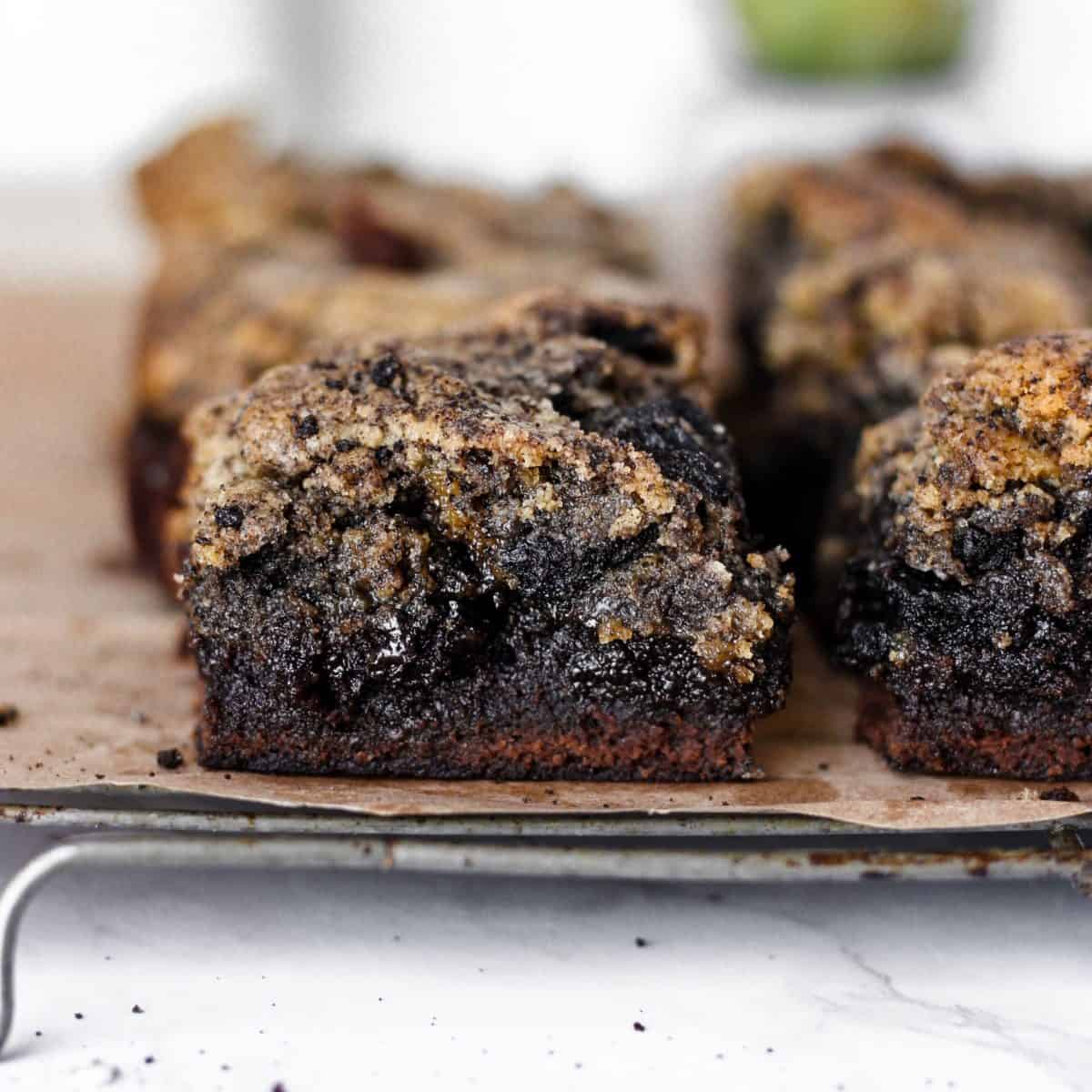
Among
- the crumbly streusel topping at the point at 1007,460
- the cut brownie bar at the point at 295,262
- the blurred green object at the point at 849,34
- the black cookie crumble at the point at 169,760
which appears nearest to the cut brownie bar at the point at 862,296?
the cut brownie bar at the point at 295,262

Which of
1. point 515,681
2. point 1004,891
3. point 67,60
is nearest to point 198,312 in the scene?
point 515,681

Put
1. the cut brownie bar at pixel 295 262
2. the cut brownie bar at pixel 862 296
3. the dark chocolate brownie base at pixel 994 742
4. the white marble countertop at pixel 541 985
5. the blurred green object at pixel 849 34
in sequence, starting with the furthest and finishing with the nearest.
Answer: the blurred green object at pixel 849 34 → the cut brownie bar at pixel 295 262 → the cut brownie bar at pixel 862 296 → the dark chocolate brownie base at pixel 994 742 → the white marble countertop at pixel 541 985

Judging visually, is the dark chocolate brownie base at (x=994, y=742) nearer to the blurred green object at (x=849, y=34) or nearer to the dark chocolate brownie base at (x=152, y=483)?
the dark chocolate brownie base at (x=152, y=483)

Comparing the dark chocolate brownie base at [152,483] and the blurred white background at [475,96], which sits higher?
the blurred white background at [475,96]

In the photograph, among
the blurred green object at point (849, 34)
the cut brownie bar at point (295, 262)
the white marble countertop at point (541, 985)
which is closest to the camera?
the white marble countertop at point (541, 985)

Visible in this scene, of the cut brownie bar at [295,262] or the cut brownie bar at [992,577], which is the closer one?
the cut brownie bar at [992,577]

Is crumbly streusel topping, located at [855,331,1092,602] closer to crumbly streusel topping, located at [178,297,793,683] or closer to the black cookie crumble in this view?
crumbly streusel topping, located at [178,297,793,683]

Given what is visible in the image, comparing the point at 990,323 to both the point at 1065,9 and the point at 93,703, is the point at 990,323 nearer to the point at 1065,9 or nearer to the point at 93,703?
the point at 93,703
